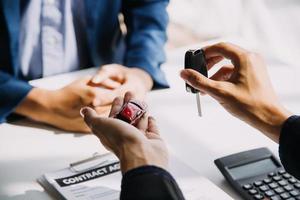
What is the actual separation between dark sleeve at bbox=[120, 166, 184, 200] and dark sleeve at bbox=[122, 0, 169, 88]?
23.7 inches

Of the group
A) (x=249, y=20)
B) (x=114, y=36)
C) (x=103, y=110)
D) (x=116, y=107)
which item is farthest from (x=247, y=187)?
(x=249, y=20)

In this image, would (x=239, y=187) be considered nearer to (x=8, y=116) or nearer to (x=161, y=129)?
(x=161, y=129)

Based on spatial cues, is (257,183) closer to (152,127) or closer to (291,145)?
(291,145)

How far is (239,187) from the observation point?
0.80 m

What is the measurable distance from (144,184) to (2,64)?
688mm

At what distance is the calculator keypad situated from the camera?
77cm

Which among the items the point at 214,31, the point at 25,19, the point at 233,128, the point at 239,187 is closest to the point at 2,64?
the point at 25,19

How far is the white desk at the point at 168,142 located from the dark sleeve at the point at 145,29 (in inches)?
6.1

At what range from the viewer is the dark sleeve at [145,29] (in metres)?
1.25

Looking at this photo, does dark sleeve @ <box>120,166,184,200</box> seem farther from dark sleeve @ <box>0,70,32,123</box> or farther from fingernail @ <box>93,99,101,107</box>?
dark sleeve @ <box>0,70,32,123</box>

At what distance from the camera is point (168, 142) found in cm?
97

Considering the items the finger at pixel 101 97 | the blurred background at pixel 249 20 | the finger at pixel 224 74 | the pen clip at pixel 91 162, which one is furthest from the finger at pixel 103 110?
the blurred background at pixel 249 20

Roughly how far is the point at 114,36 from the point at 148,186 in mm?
755

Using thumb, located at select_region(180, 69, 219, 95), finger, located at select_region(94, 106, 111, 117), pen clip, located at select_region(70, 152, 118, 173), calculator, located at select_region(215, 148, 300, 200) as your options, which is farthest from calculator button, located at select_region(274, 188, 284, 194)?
finger, located at select_region(94, 106, 111, 117)
